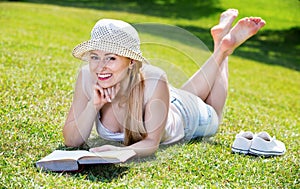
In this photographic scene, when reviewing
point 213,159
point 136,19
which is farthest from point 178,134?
point 136,19

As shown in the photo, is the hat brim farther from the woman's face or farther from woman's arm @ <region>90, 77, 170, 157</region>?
woman's arm @ <region>90, 77, 170, 157</region>

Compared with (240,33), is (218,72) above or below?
below

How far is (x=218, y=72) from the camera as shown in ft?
16.1

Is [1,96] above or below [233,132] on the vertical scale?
above

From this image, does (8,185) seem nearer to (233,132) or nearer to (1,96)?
(1,96)

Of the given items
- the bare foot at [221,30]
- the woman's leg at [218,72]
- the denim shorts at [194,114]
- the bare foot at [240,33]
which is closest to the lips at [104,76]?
the denim shorts at [194,114]

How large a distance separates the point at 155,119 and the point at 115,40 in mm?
626

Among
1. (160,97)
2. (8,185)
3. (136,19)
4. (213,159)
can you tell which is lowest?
(136,19)

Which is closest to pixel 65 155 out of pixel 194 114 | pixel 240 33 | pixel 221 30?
pixel 194 114

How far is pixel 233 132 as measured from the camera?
16.2 feet

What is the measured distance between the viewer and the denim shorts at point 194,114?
4.33m

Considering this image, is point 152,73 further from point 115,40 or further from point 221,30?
point 221,30

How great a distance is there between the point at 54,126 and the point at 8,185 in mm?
1328

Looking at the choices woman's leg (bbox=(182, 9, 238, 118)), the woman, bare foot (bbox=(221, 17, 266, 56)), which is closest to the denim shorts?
the woman
